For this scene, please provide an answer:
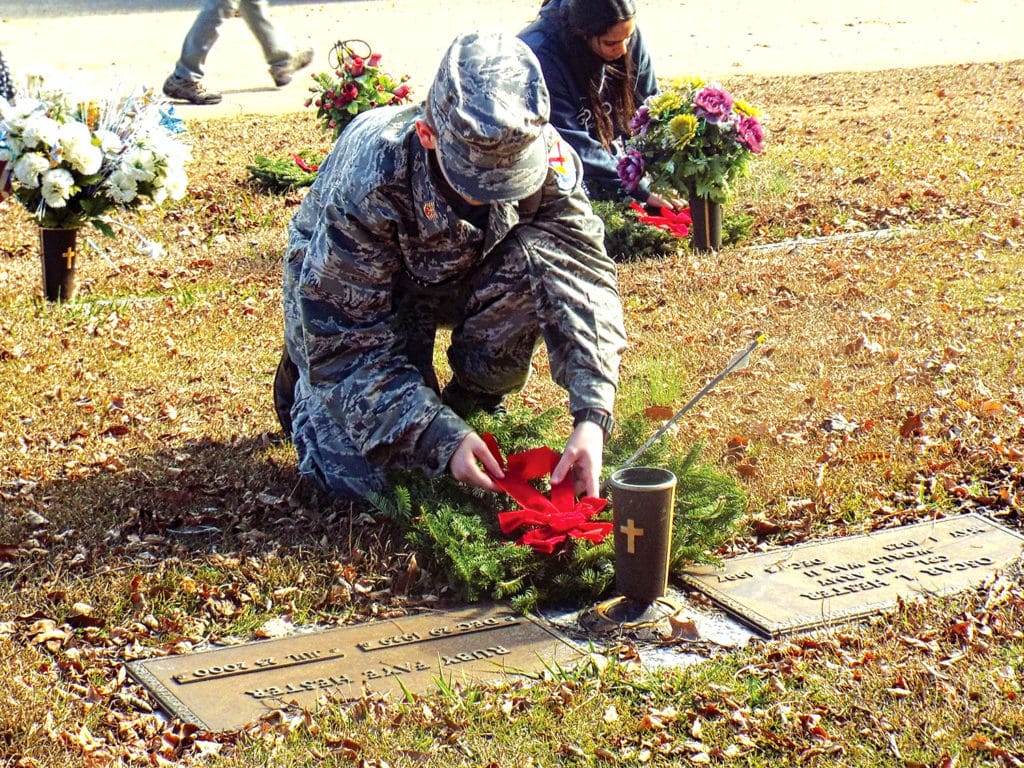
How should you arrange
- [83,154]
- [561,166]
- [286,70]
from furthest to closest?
[286,70] → [83,154] → [561,166]

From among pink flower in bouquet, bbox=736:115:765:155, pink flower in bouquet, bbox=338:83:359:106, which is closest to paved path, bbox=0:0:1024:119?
pink flower in bouquet, bbox=338:83:359:106

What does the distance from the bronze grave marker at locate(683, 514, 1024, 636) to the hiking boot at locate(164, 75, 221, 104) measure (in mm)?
8427

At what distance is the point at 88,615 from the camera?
11.0 feet

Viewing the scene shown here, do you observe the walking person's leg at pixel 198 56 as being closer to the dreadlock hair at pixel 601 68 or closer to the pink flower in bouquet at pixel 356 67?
the pink flower in bouquet at pixel 356 67

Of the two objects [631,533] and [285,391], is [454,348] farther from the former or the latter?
[631,533]

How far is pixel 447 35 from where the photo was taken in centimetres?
1459

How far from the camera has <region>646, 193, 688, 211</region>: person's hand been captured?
680 centimetres

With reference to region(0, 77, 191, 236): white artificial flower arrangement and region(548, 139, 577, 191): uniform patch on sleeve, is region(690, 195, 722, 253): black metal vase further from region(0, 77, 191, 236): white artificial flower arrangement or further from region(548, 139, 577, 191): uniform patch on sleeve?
region(548, 139, 577, 191): uniform patch on sleeve

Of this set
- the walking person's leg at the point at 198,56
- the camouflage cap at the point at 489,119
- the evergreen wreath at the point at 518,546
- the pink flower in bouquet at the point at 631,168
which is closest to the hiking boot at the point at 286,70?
the walking person's leg at the point at 198,56

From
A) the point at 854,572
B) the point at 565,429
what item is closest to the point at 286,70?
the point at 565,429

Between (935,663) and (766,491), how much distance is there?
3.39ft

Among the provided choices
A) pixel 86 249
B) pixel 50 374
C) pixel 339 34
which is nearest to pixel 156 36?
pixel 339 34

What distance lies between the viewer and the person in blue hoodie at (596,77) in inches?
241

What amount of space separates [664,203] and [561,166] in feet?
10.2
